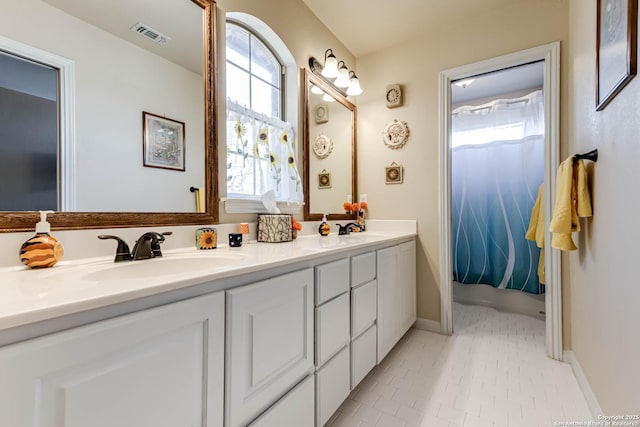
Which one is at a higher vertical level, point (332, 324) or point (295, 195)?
point (295, 195)

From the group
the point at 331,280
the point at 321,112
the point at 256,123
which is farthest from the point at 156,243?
the point at 321,112

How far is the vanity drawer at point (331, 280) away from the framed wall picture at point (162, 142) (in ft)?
2.59

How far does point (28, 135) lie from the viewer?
0.88 meters

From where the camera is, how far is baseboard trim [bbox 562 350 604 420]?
132cm

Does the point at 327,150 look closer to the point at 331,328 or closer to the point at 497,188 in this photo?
the point at 331,328

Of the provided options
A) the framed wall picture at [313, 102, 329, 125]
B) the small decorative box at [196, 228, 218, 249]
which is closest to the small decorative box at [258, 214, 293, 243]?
the small decorative box at [196, 228, 218, 249]

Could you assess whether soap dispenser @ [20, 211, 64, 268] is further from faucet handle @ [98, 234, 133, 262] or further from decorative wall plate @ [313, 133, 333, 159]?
decorative wall plate @ [313, 133, 333, 159]

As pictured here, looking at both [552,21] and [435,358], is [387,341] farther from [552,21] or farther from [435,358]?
[552,21]

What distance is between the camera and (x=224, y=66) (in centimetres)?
147

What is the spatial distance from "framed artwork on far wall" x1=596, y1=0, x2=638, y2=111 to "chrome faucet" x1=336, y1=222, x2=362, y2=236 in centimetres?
157

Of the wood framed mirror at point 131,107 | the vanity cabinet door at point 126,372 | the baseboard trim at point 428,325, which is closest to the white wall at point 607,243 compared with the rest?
the baseboard trim at point 428,325

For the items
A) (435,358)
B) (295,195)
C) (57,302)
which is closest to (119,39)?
(57,302)

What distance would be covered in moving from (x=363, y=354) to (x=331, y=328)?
417 mm

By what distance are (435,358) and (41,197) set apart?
2.19m
